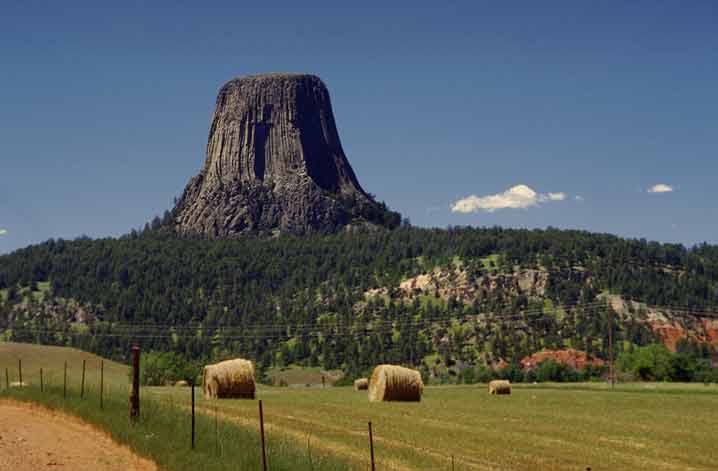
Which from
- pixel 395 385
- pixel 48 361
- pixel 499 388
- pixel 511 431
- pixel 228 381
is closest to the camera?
pixel 511 431

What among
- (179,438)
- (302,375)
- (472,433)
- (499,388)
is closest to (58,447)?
(179,438)

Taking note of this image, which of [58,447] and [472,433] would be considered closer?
[58,447]

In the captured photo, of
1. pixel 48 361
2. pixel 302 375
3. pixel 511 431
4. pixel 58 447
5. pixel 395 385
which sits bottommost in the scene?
pixel 302 375

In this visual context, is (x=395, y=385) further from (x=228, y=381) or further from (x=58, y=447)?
(x=58, y=447)

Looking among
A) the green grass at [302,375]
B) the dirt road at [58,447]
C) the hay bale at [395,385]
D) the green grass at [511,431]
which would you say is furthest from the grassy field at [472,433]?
the green grass at [302,375]

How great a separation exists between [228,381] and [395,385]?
9074 millimetres

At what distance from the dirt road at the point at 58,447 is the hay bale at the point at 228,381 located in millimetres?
17137

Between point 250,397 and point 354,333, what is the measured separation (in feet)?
432

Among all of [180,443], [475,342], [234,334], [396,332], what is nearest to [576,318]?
[475,342]

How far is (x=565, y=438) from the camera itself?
3475 cm

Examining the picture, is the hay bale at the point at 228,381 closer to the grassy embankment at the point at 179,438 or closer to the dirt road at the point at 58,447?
the grassy embankment at the point at 179,438

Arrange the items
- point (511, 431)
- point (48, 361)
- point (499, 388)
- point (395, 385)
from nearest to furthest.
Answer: point (511, 431) < point (395, 385) < point (499, 388) < point (48, 361)

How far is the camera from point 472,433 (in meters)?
35.8

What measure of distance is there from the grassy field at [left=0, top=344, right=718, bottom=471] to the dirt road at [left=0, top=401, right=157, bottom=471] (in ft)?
2.65
